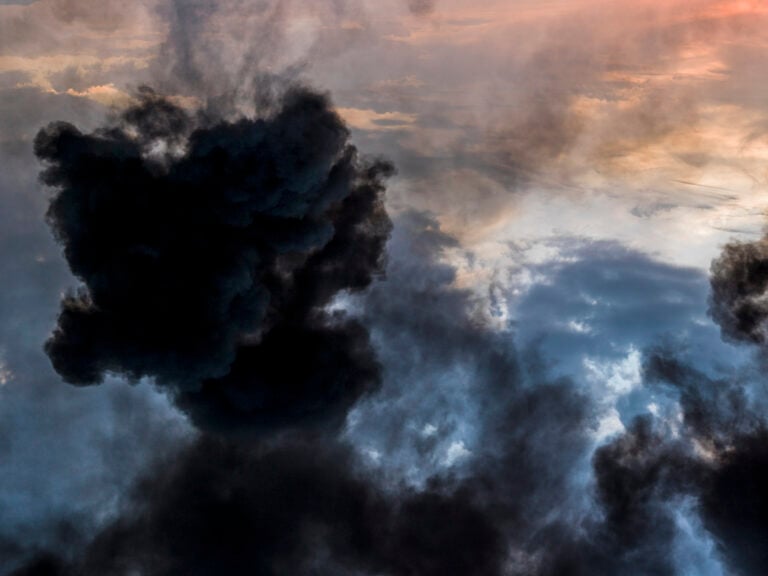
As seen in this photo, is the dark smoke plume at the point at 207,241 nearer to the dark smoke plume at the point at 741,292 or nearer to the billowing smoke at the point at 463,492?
the billowing smoke at the point at 463,492

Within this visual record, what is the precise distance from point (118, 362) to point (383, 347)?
95.5 feet

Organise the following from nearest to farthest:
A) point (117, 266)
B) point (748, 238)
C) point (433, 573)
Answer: point (117, 266), point (748, 238), point (433, 573)

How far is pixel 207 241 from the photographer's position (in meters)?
57.6

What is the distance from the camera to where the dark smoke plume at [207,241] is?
177 feet

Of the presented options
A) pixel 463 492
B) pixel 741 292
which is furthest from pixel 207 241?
pixel 741 292

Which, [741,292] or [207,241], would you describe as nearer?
[207,241]

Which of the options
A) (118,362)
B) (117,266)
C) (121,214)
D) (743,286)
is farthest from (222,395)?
(743,286)

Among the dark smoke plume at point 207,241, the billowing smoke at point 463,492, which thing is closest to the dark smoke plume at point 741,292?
the billowing smoke at point 463,492

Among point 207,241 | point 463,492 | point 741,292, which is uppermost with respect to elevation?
point 207,241

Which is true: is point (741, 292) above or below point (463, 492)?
above

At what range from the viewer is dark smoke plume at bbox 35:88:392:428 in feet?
177

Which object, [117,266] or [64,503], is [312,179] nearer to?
[117,266]

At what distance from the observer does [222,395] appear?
6309cm

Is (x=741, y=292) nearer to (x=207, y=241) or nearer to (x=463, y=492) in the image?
(x=463, y=492)
